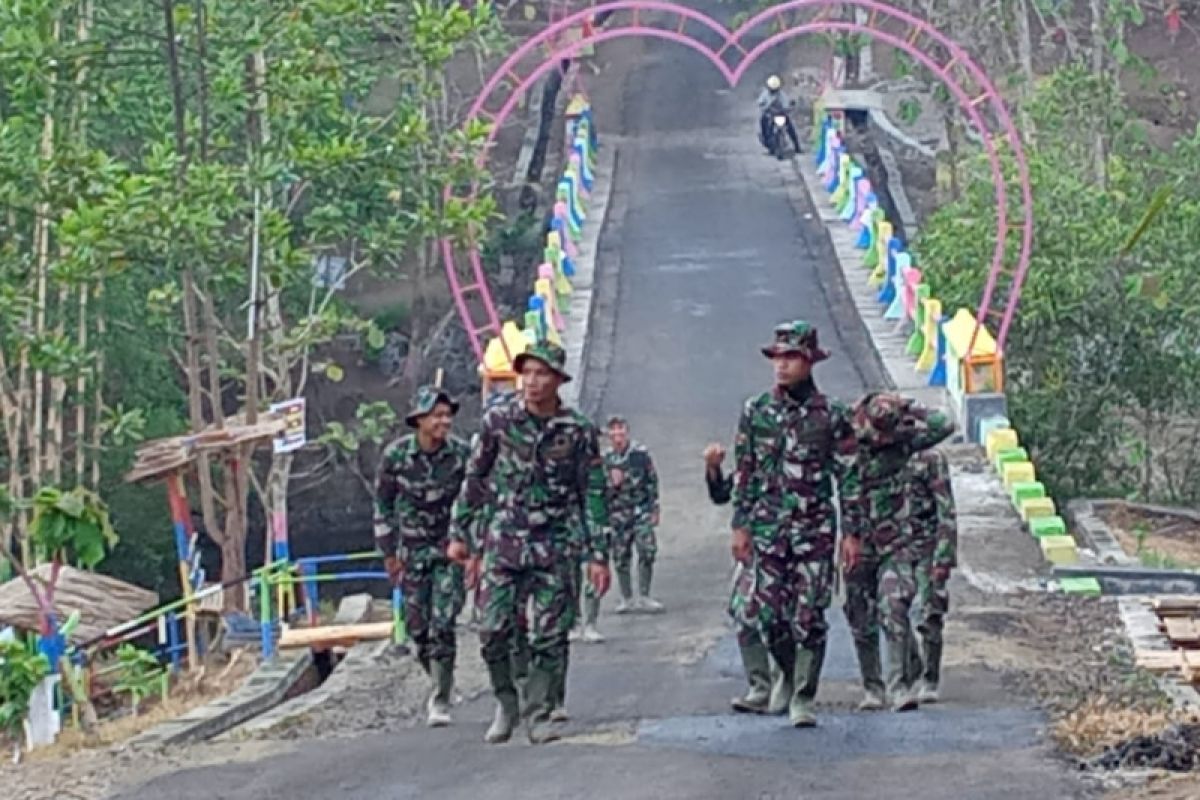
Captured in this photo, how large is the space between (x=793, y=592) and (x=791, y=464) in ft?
1.78

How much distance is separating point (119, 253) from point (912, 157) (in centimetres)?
2387

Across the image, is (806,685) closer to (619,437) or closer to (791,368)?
(791,368)

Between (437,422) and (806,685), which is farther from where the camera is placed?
(437,422)

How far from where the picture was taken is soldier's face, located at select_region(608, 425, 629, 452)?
50.8 feet

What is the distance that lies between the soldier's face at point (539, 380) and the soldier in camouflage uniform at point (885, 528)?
150 cm

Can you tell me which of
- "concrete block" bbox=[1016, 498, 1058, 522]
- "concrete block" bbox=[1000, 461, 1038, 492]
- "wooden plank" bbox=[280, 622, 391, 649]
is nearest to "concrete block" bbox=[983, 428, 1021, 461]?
"concrete block" bbox=[1000, 461, 1038, 492]

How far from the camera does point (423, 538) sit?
10914 mm

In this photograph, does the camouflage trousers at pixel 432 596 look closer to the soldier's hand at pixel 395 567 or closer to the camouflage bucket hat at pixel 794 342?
the soldier's hand at pixel 395 567

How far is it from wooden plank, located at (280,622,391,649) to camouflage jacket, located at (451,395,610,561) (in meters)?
6.19

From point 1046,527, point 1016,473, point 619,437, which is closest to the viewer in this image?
point 619,437

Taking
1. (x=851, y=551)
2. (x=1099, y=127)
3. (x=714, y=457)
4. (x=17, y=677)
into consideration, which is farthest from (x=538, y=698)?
(x=1099, y=127)

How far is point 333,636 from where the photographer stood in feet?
53.6

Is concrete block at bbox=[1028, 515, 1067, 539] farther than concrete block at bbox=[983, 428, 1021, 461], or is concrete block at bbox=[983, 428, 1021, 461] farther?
concrete block at bbox=[983, 428, 1021, 461]

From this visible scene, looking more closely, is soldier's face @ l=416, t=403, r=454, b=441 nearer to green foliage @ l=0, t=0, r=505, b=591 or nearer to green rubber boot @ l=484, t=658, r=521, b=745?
green rubber boot @ l=484, t=658, r=521, b=745
